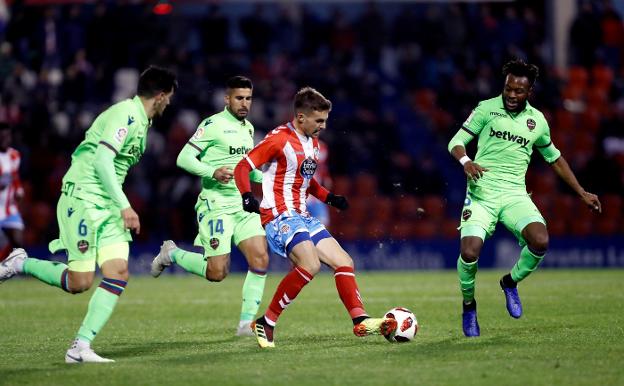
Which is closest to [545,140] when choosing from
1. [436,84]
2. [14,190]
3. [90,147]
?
[90,147]

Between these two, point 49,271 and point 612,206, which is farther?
point 612,206

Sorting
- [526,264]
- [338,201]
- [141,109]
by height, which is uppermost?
[141,109]

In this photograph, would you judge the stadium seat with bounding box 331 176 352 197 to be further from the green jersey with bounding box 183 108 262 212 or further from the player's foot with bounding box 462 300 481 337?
the player's foot with bounding box 462 300 481 337

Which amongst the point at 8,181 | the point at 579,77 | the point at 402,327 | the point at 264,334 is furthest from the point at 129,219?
the point at 579,77

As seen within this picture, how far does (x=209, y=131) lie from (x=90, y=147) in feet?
7.68

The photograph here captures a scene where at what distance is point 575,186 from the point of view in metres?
10.5

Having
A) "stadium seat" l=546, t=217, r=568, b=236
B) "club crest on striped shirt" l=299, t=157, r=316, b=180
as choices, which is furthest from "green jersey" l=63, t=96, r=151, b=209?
"stadium seat" l=546, t=217, r=568, b=236

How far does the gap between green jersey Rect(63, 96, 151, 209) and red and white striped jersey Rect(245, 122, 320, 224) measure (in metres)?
1.17

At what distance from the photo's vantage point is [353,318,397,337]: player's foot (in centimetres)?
904

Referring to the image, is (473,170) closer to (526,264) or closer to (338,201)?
(526,264)

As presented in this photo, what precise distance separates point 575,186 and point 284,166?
2984 millimetres

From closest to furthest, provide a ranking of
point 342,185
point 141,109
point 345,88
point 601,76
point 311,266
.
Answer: point 141,109 → point 311,266 → point 342,185 → point 345,88 → point 601,76

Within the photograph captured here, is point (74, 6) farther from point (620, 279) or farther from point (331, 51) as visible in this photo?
point (620, 279)

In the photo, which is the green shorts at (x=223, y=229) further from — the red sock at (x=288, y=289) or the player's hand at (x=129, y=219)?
the player's hand at (x=129, y=219)
